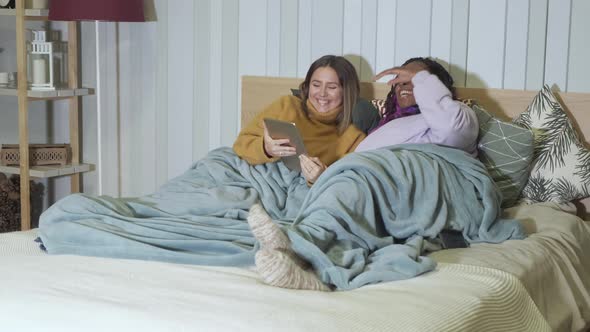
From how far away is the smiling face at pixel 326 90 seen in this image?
3.20 m

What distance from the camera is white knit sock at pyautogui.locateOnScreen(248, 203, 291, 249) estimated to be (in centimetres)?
216

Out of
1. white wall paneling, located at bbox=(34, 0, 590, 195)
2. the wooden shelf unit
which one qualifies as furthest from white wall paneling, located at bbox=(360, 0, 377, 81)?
the wooden shelf unit

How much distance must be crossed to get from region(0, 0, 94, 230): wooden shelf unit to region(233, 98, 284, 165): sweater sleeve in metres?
1.06

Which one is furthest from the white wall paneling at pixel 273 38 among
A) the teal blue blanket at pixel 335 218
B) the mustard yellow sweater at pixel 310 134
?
the teal blue blanket at pixel 335 218

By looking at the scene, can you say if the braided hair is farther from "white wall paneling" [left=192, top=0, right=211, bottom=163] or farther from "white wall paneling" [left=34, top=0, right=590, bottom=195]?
"white wall paneling" [left=192, top=0, right=211, bottom=163]

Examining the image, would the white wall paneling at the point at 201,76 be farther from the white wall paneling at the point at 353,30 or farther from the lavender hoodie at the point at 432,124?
the lavender hoodie at the point at 432,124

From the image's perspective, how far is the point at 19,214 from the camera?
13.4 feet

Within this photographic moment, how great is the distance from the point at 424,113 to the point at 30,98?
1934 mm

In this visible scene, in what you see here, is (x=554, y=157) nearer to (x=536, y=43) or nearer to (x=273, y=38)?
(x=536, y=43)

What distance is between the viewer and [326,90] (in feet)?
10.5

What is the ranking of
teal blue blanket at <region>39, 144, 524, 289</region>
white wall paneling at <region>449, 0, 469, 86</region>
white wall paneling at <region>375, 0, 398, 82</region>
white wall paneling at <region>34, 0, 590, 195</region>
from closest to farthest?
teal blue blanket at <region>39, 144, 524, 289</region>, white wall paneling at <region>34, 0, 590, 195</region>, white wall paneling at <region>449, 0, 469, 86</region>, white wall paneling at <region>375, 0, 398, 82</region>

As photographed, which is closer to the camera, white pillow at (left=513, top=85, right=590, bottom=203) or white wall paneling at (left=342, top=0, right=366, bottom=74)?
→ white pillow at (left=513, top=85, right=590, bottom=203)

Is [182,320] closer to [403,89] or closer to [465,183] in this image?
[465,183]

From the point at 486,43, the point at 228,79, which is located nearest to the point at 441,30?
the point at 486,43
